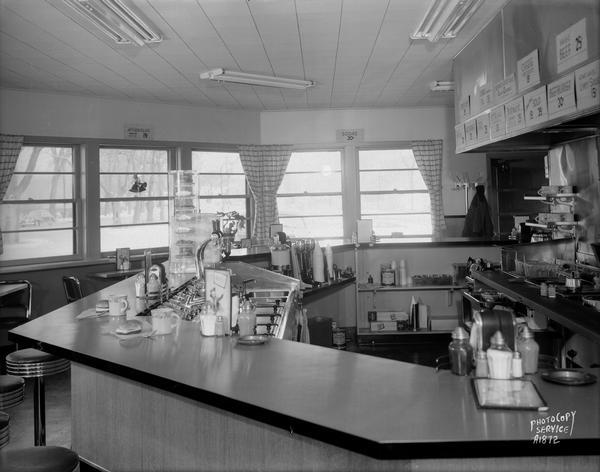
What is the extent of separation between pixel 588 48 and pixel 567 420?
9.39 feet

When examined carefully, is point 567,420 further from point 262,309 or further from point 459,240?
point 459,240

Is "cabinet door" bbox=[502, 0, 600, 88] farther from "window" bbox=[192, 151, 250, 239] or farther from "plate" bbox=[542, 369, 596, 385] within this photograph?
"window" bbox=[192, 151, 250, 239]

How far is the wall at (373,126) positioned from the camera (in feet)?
28.9

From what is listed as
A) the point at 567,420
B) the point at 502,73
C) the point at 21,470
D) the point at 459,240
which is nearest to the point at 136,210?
the point at 459,240

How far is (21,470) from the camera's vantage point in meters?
1.86

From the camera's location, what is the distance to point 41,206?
23.9 feet

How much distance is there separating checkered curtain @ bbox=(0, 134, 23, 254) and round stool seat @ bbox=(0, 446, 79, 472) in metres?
5.35

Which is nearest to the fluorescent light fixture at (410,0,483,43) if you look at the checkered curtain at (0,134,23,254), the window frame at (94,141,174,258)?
the window frame at (94,141,174,258)

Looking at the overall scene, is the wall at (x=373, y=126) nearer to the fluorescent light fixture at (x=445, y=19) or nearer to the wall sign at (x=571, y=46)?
the fluorescent light fixture at (x=445, y=19)

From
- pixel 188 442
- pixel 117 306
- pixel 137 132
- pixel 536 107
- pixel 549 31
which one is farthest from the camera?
pixel 137 132

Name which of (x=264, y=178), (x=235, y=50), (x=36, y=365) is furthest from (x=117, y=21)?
(x=264, y=178)

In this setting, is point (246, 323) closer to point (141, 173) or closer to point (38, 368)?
point (38, 368)

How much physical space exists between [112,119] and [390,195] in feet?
14.1

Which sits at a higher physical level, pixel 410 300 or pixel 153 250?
pixel 153 250
